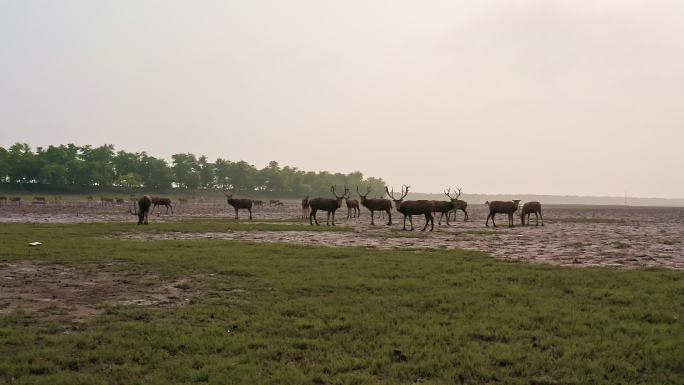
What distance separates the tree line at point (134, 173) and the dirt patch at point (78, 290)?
10342 centimetres

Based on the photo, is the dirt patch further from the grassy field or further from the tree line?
the tree line

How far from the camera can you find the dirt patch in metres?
10.5

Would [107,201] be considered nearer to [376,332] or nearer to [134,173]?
[134,173]

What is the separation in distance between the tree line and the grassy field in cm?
10928

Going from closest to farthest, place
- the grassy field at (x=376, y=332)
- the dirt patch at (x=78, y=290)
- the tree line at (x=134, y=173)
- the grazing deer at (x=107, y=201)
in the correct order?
the grassy field at (x=376, y=332) < the dirt patch at (x=78, y=290) < the grazing deer at (x=107, y=201) < the tree line at (x=134, y=173)

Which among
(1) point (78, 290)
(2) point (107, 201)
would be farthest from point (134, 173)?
(1) point (78, 290)

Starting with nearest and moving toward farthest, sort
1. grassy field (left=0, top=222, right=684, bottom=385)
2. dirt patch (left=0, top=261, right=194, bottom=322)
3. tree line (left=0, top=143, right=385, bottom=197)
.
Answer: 1. grassy field (left=0, top=222, right=684, bottom=385)
2. dirt patch (left=0, top=261, right=194, bottom=322)
3. tree line (left=0, top=143, right=385, bottom=197)

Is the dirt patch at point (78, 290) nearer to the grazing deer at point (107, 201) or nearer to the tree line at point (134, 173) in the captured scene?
the grazing deer at point (107, 201)

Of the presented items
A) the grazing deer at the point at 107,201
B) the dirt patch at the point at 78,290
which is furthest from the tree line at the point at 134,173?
the dirt patch at the point at 78,290

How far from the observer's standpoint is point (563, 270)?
14219 millimetres

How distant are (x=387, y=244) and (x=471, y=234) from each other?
826 cm

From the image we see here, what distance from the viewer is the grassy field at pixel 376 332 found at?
7254mm

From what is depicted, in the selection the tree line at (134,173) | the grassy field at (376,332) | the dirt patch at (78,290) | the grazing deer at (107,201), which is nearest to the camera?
the grassy field at (376,332)

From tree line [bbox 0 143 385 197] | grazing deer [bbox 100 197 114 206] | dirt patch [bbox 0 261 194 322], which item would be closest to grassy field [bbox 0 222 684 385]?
dirt patch [bbox 0 261 194 322]
